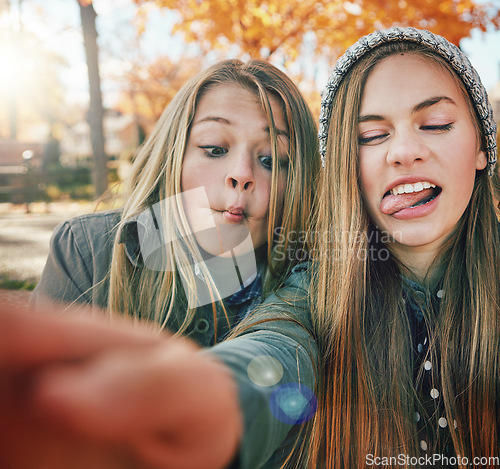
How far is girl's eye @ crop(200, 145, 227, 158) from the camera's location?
2.24 meters

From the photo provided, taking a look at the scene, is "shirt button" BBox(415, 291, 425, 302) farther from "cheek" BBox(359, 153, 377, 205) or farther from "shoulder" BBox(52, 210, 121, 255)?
"shoulder" BBox(52, 210, 121, 255)

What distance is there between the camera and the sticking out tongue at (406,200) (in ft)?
Answer: 5.89

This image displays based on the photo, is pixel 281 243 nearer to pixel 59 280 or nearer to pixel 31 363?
pixel 59 280

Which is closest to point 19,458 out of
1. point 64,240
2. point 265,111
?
point 265,111

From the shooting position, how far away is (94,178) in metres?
5.43

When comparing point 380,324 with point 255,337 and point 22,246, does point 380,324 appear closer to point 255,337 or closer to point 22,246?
point 255,337

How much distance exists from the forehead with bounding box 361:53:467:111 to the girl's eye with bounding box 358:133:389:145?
13 cm

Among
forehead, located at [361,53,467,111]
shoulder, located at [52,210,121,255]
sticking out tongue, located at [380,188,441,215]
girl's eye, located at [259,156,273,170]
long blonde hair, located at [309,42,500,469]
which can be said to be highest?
forehead, located at [361,53,467,111]

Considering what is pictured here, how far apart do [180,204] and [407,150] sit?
1171 millimetres

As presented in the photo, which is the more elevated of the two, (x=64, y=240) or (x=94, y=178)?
(x=94, y=178)

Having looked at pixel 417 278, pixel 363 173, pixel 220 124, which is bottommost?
pixel 417 278

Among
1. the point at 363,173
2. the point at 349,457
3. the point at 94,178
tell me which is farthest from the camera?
the point at 94,178

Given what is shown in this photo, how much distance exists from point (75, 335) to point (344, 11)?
19.6ft

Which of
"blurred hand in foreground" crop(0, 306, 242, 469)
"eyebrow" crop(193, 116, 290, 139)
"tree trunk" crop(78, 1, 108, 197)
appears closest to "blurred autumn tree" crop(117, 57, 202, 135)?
"tree trunk" crop(78, 1, 108, 197)
